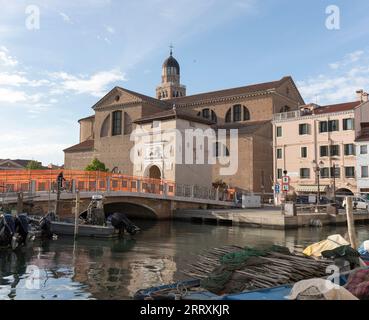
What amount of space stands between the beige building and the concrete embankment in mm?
9036

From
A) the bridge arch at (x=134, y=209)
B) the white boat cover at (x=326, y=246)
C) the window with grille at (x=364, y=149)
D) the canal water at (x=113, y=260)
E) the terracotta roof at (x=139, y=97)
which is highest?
the terracotta roof at (x=139, y=97)

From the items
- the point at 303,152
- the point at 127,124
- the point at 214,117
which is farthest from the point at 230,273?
the point at 214,117

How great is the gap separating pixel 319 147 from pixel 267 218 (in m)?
16.2

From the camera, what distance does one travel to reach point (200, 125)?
113 ft

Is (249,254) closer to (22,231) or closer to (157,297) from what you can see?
(157,297)

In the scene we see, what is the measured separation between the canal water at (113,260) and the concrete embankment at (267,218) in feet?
2.42

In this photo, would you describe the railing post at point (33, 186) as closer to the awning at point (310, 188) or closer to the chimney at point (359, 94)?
the awning at point (310, 188)

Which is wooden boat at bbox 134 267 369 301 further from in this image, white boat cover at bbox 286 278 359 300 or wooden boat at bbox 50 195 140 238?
wooden boat at bbox 50 195 140 238

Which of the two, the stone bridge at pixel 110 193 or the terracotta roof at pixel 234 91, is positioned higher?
the terracotta roof at pixel 234 91

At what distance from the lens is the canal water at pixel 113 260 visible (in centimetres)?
932

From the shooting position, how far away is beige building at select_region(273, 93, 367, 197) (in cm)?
3506

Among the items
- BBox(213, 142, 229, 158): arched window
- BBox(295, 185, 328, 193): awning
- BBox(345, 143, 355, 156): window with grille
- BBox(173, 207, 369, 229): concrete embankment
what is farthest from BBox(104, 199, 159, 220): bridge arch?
BBox(345, 143, 355, 156): window with grille

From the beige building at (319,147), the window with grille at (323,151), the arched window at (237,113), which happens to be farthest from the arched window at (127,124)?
the window with grille at (323,151)

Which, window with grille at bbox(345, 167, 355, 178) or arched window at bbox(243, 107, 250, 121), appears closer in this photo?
window with grille at bbox(345, 167, 355, 178)
